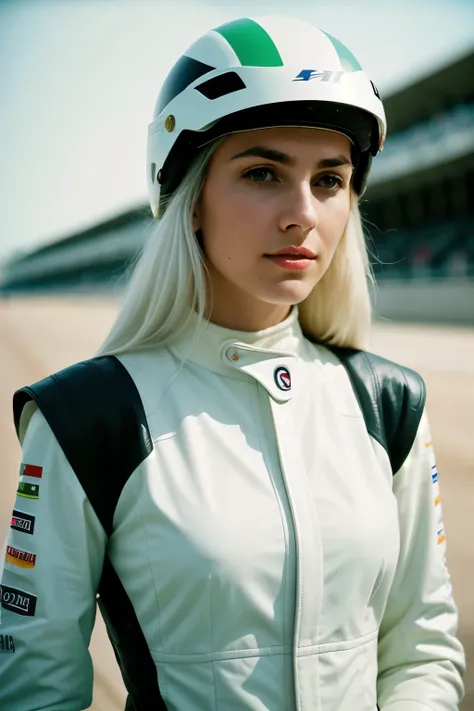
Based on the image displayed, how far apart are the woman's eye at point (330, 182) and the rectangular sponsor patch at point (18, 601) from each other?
1061 mm

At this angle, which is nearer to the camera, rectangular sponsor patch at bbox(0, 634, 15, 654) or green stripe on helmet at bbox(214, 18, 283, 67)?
rectangular sponsor patch at bbox(0, 634, 15, 654)

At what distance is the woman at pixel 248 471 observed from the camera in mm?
1385

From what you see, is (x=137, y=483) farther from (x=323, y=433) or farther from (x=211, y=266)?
(x=211, y=266)

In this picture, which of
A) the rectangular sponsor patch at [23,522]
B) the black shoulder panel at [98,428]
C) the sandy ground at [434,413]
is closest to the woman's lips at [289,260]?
the black shoulder panel at [98,428]

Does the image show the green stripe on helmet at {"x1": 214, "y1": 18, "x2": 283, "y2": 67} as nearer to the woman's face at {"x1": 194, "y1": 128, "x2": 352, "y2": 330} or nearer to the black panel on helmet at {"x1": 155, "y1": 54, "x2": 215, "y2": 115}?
the black panel on helmet at {"x1": 155, "y1": 54, "x2": 215, "y2": 115}

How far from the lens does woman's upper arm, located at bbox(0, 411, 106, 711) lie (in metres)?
1.37

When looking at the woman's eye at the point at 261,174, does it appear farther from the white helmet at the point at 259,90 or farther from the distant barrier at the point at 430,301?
the distant barrier at the point at 430,301

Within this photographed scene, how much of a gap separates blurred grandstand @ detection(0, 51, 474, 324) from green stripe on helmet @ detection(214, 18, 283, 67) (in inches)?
670

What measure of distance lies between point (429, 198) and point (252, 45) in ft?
93.5

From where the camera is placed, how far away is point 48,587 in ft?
4.53

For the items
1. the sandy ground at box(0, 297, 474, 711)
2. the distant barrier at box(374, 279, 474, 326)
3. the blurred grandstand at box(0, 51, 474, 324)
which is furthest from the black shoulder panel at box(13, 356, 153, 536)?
the blurred grandstand at box(0, 51, 474, 324)

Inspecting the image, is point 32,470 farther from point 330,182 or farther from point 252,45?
point 252,45

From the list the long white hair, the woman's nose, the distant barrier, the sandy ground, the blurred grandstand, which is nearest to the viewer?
the woman's nose

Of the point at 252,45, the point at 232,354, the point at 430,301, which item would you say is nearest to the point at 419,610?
the point at 232,354
